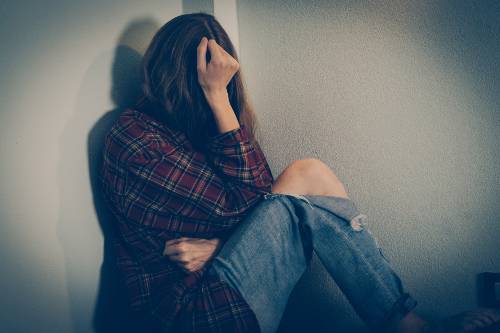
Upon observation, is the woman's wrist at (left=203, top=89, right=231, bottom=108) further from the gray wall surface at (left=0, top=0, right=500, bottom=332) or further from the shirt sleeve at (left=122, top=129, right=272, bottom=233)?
the gray wall surface at (left=0, top=0, right=500, bottom=332)

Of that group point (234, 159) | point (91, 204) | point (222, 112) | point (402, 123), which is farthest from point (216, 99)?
point (402, 123)

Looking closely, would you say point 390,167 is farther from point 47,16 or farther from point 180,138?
point 47,16

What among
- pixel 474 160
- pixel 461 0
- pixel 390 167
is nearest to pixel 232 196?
pixel 390 167

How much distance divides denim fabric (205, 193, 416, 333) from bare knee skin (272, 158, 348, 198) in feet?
0.22

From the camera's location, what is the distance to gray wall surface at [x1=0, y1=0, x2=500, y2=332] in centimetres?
68

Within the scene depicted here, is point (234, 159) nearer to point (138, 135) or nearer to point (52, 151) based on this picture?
point (138, 135)

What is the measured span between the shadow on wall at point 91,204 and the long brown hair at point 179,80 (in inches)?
3.1

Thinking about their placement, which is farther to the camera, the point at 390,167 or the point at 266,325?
the point at 390,167

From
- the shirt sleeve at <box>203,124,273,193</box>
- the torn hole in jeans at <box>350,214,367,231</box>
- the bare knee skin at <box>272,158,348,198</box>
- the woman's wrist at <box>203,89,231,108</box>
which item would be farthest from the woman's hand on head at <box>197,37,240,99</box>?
the torn hole in jeans at <box>350,214,367,231</box>

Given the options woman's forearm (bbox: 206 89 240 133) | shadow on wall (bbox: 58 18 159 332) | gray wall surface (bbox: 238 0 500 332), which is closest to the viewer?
shadow on wall (bbox: 58 18 159 332)

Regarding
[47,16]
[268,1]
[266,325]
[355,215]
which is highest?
[268,1]

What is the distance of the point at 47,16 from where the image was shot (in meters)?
0.73

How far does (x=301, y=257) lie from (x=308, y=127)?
51 cm

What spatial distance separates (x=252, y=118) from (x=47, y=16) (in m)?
0.59
